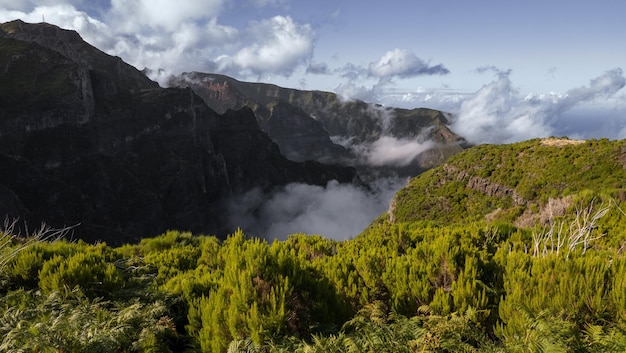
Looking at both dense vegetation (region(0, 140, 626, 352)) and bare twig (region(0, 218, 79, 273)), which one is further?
bare twig (region(0, 218, 79, 273))

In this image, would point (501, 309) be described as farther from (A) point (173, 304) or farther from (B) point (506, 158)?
(B) point (506, 158)

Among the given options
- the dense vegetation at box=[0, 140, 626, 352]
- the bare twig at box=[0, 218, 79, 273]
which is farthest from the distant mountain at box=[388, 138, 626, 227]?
the bare twig at box=[0, 218, 79, 273]

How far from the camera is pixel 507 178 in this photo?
180 feet

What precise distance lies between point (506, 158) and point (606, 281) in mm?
64088

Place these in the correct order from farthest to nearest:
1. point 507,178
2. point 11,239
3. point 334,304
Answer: point 507,178, point 11,239, point 334,304

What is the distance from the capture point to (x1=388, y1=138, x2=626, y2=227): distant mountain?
43.0m

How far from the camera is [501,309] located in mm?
5246

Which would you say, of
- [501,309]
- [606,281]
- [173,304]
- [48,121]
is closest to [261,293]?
[173,304]

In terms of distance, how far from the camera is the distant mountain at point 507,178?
141 feet

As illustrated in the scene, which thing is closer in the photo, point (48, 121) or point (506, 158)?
point (506, 158)

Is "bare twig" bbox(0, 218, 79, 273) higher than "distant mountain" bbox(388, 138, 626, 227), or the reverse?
"bare twig" bbox(0, 218, 79, 273)

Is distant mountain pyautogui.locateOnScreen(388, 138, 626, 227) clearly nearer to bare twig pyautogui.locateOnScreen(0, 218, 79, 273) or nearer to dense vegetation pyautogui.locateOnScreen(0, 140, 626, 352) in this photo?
dense vegetation pyautogui.locateOnScreen(0, 140, 626, 352)

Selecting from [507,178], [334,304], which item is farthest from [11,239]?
[507,178]

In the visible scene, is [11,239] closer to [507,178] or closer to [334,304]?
[334,304]
